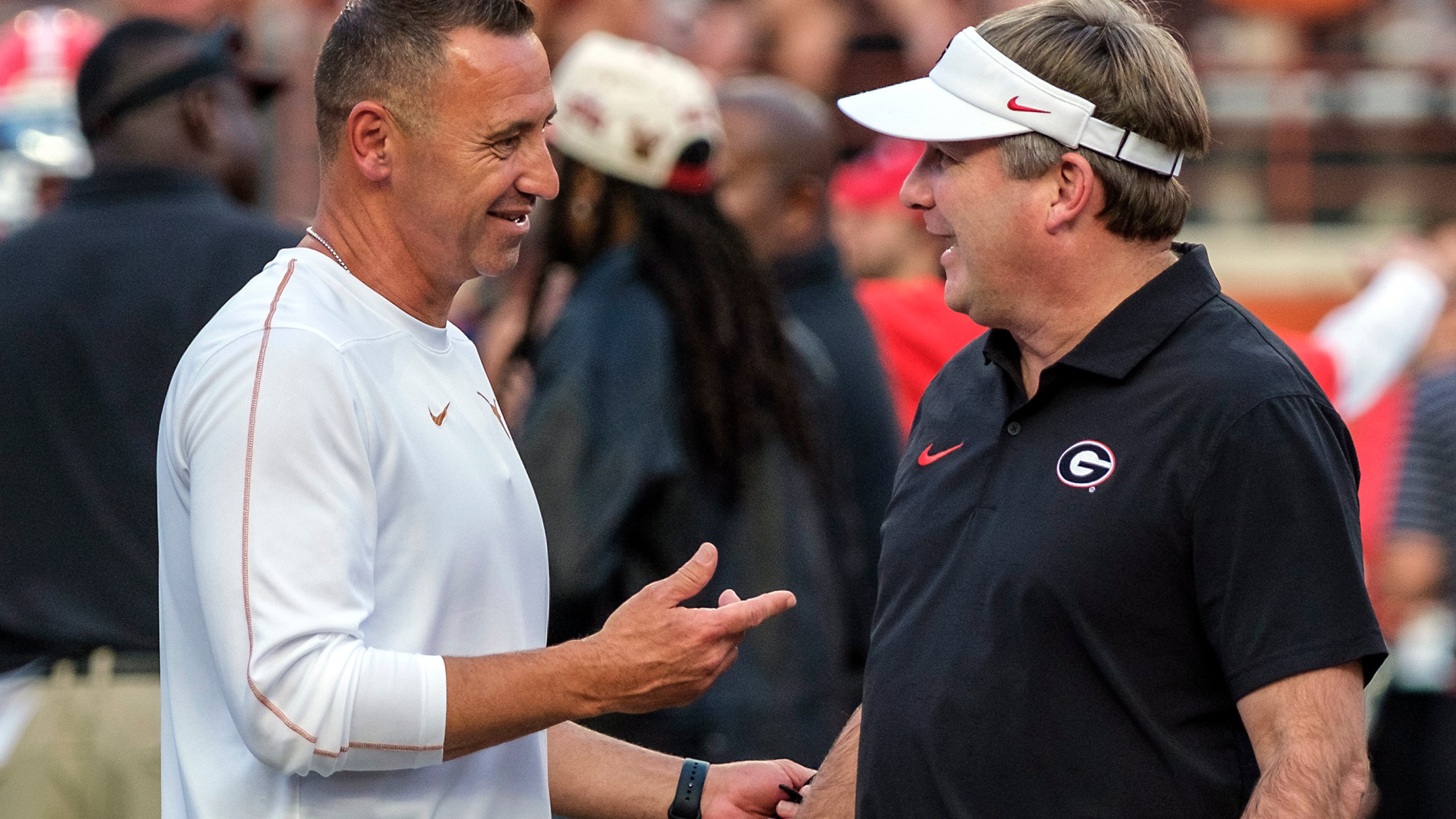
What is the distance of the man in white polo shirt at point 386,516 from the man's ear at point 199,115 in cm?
166

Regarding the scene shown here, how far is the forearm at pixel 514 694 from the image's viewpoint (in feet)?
6.64

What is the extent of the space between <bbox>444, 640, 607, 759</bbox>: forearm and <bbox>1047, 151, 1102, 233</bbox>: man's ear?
945 millimetres

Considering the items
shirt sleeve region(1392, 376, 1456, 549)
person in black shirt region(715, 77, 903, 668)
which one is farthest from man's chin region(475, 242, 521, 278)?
shirt sleeve region(1392, 376, 1456, 549)

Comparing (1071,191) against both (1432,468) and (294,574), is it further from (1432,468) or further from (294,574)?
(1432,468)

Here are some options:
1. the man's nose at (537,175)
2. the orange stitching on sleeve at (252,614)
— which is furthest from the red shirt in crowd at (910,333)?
the orange stitching on sleeve at (252,614)

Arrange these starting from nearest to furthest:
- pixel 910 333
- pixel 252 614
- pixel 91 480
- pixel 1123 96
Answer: pixel 252 614, pixel 1123 96, pixel 91 480, pixel 910 333

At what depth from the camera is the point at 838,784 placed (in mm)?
2654

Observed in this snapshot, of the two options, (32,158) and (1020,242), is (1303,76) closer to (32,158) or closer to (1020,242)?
(32,158)

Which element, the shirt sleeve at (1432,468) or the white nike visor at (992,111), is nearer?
the white nike visor at (992,111)

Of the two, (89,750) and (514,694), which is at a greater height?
(514,694)

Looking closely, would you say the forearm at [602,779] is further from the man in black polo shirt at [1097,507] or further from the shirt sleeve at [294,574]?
the shirt sleeve at [294,574]

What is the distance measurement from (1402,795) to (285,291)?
4.43m

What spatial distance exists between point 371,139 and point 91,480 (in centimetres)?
153

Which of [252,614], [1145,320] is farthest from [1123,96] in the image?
[252,614]
